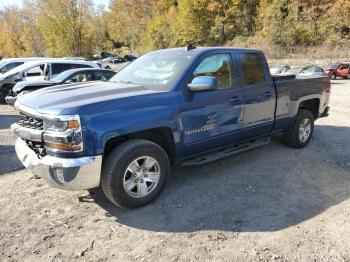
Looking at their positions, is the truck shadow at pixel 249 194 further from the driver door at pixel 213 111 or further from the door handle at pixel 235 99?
the door handle at pixel 235 99

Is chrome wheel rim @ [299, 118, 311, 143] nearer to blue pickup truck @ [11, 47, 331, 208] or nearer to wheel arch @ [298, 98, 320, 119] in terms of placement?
wheel arch @ [298, 98, 320, 119]

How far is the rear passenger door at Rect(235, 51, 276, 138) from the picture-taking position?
522 centimetres

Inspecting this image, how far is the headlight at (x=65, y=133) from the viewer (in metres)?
3.53

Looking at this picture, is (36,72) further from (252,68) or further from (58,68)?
(252,68)

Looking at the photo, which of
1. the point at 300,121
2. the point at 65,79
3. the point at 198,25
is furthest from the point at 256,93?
the point at 198,25

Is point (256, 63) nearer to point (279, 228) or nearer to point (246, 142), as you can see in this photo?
point (246, 142)

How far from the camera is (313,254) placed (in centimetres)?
332

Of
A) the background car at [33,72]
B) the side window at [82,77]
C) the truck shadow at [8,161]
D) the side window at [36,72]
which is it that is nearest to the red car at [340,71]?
the background car at [33,72]

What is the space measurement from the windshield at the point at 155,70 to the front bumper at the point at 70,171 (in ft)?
4.42

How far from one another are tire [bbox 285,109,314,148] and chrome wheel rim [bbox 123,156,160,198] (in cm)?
312

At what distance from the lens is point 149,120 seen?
159 inches

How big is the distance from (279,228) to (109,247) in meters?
1.78

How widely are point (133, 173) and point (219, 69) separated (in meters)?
1.97

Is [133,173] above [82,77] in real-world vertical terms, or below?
below
